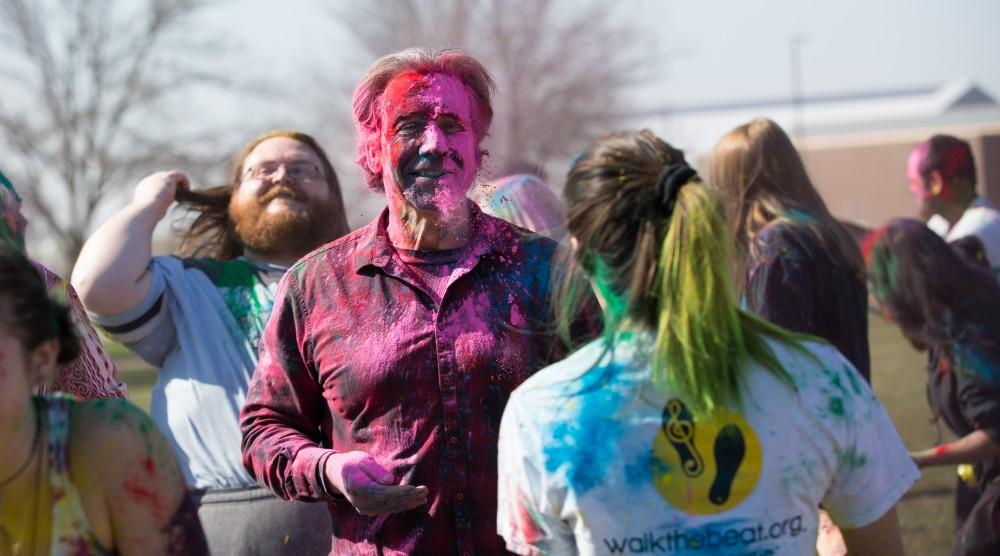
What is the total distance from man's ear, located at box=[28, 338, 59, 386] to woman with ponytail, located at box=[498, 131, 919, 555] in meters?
0.76

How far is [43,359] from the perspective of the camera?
1.96 metres

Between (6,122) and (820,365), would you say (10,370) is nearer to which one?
(820,365)

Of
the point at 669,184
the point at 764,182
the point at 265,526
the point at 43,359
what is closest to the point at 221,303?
the point at 265,526

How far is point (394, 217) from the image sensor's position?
289cm

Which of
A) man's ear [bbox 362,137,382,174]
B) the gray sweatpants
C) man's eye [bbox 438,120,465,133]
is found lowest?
the gray sweatpants

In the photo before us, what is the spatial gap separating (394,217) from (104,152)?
84.3ft

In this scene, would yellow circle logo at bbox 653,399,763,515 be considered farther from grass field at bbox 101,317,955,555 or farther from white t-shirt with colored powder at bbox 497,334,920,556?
grass field at bbox 101,317,955,555

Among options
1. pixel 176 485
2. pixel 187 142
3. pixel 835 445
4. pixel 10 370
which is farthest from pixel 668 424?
pixel 187 142

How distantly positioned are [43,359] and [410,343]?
891 mm

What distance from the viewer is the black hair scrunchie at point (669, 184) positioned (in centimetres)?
204

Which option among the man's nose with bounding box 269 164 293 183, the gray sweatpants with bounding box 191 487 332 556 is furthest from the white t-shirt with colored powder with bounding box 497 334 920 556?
the man's nose with bounding box 269 164 293 183

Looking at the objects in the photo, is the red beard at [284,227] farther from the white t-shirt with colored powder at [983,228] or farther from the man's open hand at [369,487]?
the white t-shirt with colored powder at [983,228]

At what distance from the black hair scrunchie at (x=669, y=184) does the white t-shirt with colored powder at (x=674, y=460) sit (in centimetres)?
22

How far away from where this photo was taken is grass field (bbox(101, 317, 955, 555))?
6.17 meters
